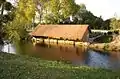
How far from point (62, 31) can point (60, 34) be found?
4.18 feet

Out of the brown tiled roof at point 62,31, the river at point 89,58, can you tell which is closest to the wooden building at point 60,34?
the brown tiled roof at point 62,31

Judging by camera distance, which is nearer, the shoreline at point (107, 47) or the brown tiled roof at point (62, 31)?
the shoreline at point (107, 47)

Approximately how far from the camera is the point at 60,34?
79438 mm

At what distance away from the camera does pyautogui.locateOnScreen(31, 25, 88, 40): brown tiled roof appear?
246 feet

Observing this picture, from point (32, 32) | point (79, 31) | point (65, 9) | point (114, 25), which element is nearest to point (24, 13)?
point (32, 32)


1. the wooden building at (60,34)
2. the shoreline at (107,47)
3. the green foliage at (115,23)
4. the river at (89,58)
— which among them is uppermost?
the green foliage at (115,23)

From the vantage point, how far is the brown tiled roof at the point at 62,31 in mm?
75000

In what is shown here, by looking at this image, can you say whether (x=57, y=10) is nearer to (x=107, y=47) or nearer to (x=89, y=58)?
(x=107, y=47)

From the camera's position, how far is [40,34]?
8350 centimetres

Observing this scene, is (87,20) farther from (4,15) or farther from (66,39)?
(4,15)

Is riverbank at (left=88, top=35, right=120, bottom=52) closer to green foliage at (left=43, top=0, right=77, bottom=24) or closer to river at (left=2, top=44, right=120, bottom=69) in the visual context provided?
river at (left=2, top=44, right=120, bottom=69)

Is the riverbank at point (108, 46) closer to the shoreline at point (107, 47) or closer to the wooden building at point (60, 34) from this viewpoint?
the shoreline at point (107, 47)

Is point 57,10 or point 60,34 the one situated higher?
point 57,10

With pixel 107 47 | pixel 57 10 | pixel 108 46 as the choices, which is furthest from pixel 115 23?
pixel 107 47
